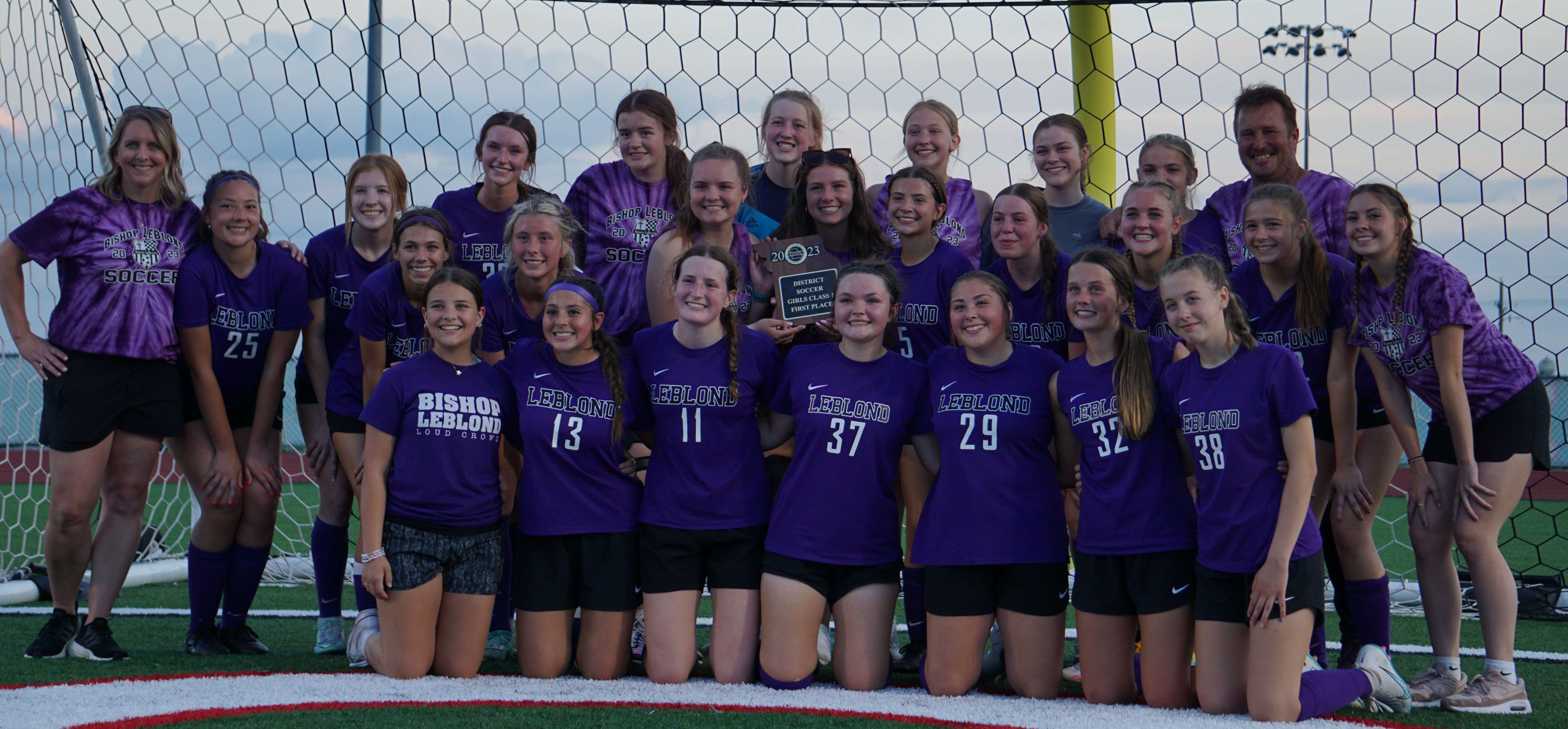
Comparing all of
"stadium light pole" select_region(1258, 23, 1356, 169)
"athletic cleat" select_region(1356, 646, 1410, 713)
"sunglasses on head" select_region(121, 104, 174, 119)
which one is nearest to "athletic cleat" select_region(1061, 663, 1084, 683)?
"athletic cleat" select_region(1356, 646, 1410, 713)

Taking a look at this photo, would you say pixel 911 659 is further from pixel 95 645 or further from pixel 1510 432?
pixel 95 645

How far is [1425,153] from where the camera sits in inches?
222

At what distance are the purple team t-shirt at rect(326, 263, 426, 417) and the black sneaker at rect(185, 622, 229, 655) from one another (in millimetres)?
913

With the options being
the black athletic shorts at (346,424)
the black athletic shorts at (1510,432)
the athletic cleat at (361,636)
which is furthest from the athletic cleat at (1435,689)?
the black athletic shorts at (346,424)

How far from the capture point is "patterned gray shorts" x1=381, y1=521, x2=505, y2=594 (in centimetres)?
357

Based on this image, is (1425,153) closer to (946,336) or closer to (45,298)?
(946,336)

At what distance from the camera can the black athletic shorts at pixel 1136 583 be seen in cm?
329

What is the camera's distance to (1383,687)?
333 cm

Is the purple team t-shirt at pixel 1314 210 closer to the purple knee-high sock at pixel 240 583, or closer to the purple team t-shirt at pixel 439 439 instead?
the purple team t-shirt at pixel 439 439

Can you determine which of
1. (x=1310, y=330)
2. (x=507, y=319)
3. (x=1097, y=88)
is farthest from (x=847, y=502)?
(x=1097, y=88)

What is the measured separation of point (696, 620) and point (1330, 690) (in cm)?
222

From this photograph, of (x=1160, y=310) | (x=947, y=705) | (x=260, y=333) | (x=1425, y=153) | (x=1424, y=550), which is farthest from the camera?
(x=1425, y=153)

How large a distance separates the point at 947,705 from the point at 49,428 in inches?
122

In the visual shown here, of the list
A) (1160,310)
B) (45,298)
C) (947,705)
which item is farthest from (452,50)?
(947,705)
